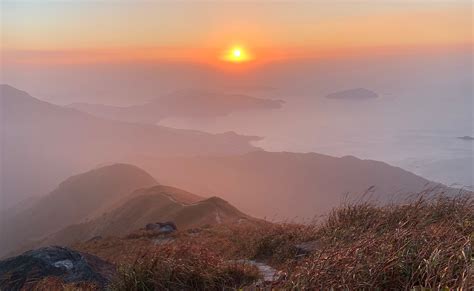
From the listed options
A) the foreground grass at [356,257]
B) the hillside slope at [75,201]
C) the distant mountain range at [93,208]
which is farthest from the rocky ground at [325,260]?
the hillside slope at [75,201]

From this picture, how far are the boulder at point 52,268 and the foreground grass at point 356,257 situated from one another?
3254mm

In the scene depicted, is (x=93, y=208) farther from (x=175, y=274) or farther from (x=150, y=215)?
(x=175, y=274)

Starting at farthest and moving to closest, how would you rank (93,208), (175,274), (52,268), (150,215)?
(93,208) → (150,215) → (52,268) → (175,274)

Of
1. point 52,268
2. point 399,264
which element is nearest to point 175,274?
point 399,264

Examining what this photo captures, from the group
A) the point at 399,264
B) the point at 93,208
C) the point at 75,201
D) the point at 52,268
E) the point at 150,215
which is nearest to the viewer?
the point at 399,264

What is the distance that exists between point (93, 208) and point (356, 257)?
15463 cm

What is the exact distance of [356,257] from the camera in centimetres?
501

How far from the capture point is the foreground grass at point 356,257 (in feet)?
14.8

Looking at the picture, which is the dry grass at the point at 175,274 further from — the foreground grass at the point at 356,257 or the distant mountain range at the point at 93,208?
the distant mountain range at the point at 93,208

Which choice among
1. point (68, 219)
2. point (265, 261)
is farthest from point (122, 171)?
point (265, 261)

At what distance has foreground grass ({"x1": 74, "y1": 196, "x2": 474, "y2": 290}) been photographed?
4523mm

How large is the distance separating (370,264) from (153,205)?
8039cm

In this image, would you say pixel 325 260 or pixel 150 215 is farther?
pixel 150 215

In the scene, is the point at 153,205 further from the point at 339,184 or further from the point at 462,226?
the point at 339,184
